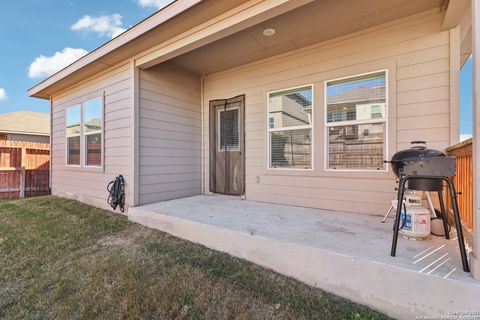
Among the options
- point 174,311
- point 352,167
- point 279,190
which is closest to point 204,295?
point 174,311

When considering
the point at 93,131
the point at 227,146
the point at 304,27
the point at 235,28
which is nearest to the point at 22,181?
the point at 93,131

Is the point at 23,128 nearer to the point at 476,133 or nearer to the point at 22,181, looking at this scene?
the point at 22,181

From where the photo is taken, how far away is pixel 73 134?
5.45m

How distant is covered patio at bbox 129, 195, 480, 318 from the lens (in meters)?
1.56

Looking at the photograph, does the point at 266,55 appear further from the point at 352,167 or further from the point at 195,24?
the point at 352,167

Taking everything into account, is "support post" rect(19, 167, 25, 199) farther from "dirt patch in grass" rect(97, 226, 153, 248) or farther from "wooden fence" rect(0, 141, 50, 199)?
"dirt patch in grass" rect(97, 226, 153, 248)

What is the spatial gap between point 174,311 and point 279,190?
260 centimetres

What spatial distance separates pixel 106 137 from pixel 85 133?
3.30 ft

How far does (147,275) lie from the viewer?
2229 millimetres

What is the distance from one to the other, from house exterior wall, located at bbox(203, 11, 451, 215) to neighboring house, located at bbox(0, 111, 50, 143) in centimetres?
1162

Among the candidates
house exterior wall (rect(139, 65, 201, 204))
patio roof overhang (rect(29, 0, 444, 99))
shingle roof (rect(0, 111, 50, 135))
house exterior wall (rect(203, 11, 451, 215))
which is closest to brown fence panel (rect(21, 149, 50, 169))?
shingle roof (rect(0, 111, 50, 135))

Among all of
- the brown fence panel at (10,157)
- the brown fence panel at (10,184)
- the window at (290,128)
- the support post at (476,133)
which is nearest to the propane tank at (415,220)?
the support post at (476,133)

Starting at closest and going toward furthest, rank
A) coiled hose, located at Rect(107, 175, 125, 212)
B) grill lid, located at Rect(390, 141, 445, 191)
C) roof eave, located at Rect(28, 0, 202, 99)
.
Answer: grill lid, located at Rect(390, 141, 445, 191) < roof eave, located at Rect(28, 0, 202, 99) < coiled hose, located at Rect(107, 175, 125, 212)

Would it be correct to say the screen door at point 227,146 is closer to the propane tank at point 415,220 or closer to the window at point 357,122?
the window at point 357,122
